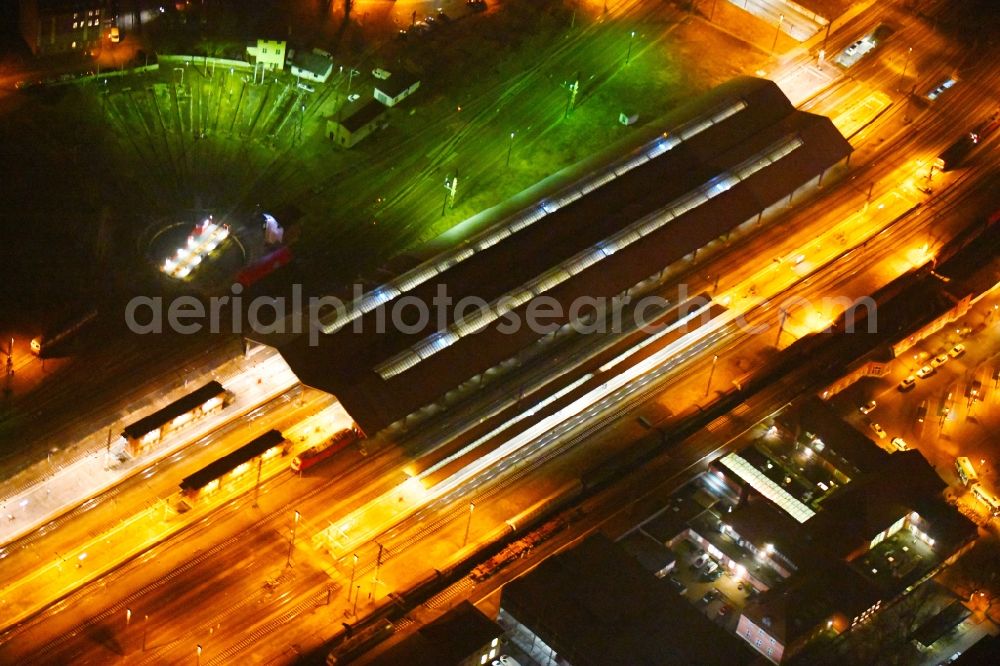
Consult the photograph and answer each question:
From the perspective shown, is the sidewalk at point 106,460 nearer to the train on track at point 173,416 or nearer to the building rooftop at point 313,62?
the train on track at point 173,416

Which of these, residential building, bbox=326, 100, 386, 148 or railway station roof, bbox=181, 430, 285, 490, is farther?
residential building, bbox=326, 100, 386, 148

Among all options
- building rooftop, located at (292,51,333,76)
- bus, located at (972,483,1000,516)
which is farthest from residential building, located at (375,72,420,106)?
bus, located at (972,483,1000,516)

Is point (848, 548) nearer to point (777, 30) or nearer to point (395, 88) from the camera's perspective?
point (395, 88)

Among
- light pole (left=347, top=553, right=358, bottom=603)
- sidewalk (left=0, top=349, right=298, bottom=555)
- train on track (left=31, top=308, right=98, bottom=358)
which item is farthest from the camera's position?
train on track (left=31, top=308, right=98, bottom=358)

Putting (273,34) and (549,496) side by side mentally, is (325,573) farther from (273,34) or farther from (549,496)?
(273,34)

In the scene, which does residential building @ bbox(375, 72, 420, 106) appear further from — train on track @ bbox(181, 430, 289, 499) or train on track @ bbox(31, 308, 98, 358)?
train on track @ bbox(181, 430, 289, 499)

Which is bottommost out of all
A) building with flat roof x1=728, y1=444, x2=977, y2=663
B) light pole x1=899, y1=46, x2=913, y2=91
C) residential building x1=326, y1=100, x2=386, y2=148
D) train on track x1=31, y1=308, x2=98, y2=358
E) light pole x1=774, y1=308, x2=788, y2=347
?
building with flat roof x1=728, y1=444, x2=977, y2=663
